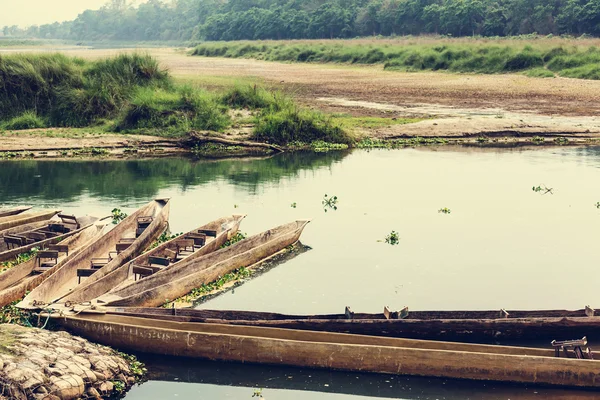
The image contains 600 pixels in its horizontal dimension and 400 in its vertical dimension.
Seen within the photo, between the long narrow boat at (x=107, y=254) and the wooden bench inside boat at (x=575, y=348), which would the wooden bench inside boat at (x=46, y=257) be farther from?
the wooden bench inside boat at (x=575, y=348)

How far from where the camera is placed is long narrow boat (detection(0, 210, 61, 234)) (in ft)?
50.6

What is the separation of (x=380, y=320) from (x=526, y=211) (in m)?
9.35

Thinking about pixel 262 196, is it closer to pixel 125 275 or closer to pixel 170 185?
pixel 170 185

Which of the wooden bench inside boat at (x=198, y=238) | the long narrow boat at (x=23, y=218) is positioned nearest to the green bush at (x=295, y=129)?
the long narrow boat at (x=23, y=218)

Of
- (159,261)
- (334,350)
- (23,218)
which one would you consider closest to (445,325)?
(334,350)

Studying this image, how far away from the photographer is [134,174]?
24.1 meters

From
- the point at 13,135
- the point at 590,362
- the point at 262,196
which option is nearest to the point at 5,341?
the point at 590,362

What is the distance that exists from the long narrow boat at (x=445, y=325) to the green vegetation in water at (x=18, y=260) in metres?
3.58

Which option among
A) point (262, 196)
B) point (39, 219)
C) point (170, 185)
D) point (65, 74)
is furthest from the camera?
point (65, 74)

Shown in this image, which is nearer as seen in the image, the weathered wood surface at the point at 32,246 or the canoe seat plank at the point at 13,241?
the weathered wood surface at the point at 32,246

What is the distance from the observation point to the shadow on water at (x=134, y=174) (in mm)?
21625

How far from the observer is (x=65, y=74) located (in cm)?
2984

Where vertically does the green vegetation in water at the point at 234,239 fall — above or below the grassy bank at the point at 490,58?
below

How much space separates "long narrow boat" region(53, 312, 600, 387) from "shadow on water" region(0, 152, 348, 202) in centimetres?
1081
